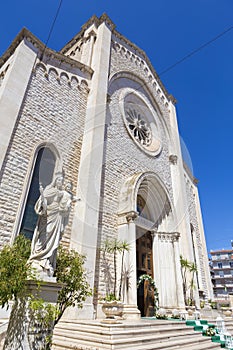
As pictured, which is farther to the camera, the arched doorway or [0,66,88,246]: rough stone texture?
the arched doorway

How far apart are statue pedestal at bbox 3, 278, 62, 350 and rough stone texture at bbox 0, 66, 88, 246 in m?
2.46

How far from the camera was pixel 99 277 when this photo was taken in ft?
26.2

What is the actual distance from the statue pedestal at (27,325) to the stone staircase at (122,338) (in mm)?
987

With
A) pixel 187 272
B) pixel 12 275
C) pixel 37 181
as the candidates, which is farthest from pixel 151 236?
pixel 12 275

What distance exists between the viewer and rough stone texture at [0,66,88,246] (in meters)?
6.71

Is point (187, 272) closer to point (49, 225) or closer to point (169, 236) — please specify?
point (169, 236)

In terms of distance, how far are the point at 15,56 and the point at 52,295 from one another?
8.57 meters

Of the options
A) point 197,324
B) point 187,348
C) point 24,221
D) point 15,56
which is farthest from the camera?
point 15,56

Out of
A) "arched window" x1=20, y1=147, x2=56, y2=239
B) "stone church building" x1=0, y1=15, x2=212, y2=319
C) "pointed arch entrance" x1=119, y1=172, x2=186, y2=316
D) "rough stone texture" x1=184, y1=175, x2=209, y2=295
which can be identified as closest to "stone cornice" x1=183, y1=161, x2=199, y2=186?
"rough stone texture" x1=184, y1=175, x2=209, y2=295

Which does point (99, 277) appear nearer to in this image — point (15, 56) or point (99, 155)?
point (99, 155)

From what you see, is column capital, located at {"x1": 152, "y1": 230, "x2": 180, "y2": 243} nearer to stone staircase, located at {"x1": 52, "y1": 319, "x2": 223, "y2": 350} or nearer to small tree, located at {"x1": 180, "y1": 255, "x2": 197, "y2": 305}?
small tree, located at {"x1": 180, "y1": 255, "x2": 197, "y2": 305}

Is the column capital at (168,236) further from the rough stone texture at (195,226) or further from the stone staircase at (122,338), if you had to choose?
the rough stone texture at (195,226)

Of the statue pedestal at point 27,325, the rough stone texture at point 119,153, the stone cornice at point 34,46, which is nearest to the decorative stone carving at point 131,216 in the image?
the rough stone texture at point 119,153

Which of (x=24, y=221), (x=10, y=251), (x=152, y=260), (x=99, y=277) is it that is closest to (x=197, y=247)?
(x=152, y=260)
